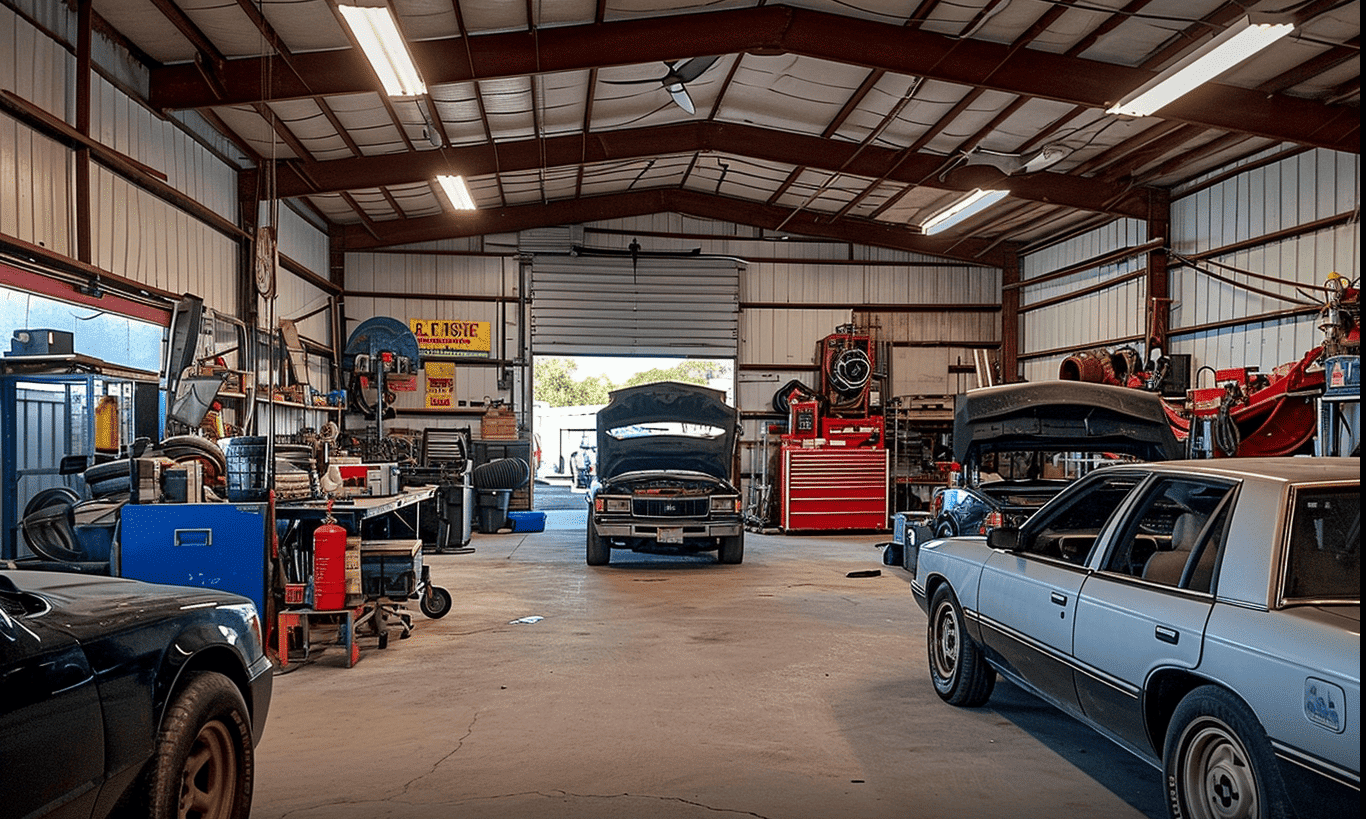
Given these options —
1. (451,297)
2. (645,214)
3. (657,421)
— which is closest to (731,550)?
(657,421)

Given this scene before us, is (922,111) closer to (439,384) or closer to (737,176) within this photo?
(737,176)

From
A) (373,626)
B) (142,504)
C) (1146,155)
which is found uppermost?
(1146,155)

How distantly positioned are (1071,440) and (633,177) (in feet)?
34.6

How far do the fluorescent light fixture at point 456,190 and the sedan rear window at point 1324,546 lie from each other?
11758 millimetres

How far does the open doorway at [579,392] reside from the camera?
2436 centimetres

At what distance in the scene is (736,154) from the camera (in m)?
13.5

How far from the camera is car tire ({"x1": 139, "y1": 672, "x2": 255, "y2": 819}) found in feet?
7.97

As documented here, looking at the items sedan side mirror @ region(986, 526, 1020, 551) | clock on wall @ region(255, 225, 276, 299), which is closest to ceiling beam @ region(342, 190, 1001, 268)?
clock on wall @ region(255, 225, 276, 299)

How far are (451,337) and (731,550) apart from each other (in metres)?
8.12

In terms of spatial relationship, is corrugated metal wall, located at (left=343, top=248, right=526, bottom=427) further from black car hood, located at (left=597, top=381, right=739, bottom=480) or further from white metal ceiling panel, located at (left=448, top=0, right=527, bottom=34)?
white metal ceiling panel, located at (left=448, top=0, right=527, bottom=34)

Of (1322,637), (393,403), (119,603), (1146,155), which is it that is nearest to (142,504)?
(119,603)

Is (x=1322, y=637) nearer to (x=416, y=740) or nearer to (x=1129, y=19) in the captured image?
(x=416, y=740)

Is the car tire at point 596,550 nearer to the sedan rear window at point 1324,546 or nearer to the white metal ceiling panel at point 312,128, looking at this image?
the white metal ceiling panel at point 312,128

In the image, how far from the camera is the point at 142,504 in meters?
5.70
